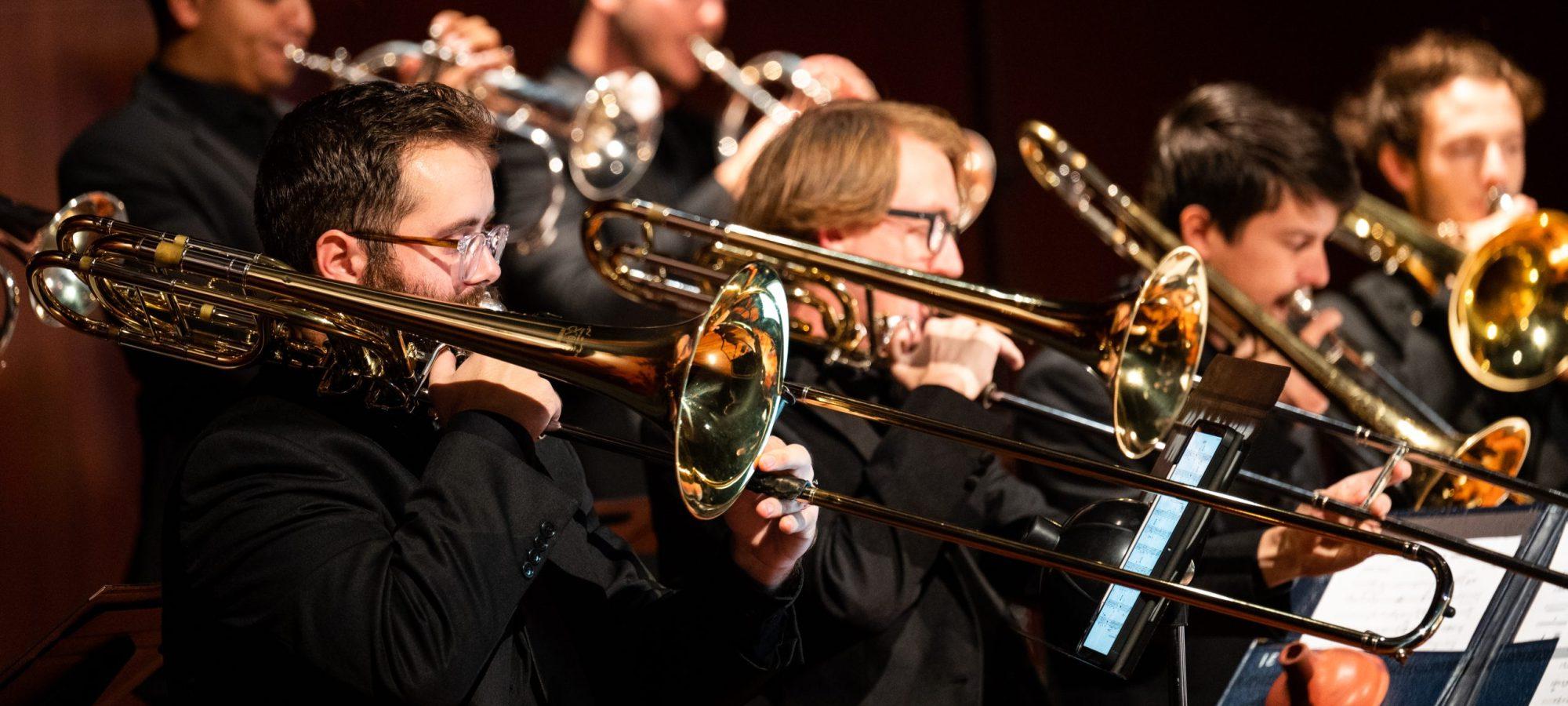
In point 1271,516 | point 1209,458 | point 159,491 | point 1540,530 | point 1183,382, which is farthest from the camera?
point 159,491

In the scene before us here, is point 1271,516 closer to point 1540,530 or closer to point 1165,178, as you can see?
point 1540,530

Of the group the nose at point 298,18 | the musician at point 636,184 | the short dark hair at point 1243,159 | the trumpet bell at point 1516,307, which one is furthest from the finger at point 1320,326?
the nose at point 298,18

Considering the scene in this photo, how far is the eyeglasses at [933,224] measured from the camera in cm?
278

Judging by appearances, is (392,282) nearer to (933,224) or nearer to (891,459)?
A: (891,459)

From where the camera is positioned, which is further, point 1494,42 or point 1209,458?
point 1494,42

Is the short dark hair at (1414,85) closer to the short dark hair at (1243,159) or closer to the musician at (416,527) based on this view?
the short dark hair at (1243,159)

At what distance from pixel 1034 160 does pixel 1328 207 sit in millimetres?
770

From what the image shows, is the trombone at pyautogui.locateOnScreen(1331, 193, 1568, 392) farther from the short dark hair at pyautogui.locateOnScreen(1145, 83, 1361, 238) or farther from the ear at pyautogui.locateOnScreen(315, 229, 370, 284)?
the ear at pyautogui.locateOnScreen(315, 229, 370, 284)

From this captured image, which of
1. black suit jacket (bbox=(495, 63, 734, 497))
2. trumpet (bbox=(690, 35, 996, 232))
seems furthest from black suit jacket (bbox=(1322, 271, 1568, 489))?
black suit jacket (bbox=(495, 63, 734, 497))

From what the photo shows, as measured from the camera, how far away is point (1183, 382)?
8.29 ft

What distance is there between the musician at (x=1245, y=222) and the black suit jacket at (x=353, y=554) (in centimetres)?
136

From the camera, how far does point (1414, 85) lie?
4.22 metres

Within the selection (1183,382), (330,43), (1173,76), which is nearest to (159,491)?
(330,43)

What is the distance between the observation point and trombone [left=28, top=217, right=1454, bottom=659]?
1714mm
